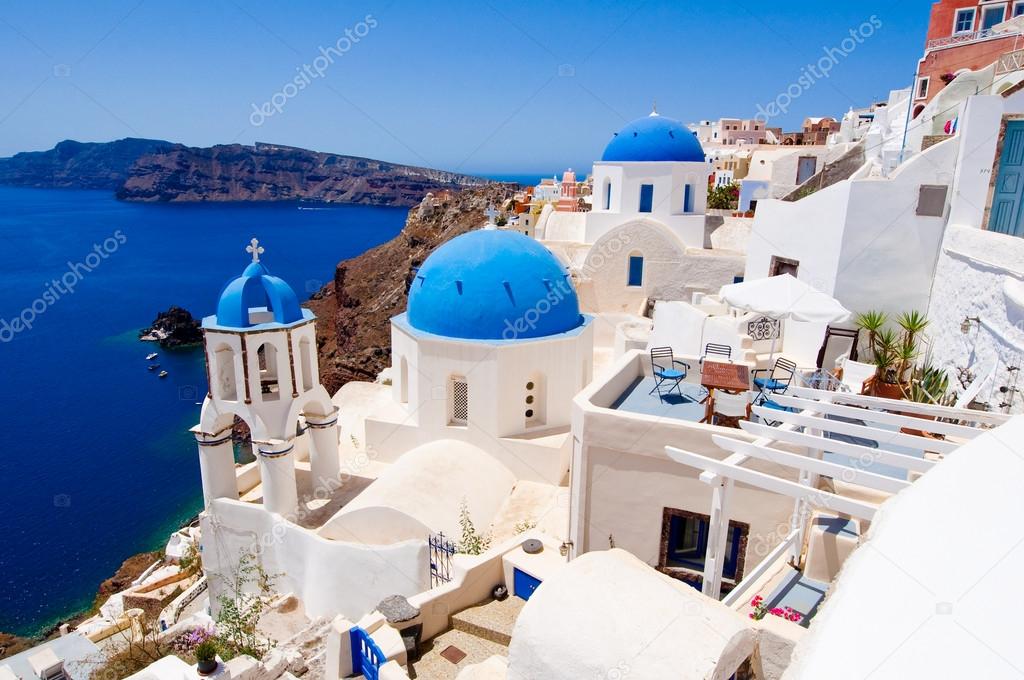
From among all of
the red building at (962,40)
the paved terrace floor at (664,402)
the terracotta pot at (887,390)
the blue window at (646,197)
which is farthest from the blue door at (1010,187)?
the blue window at (646,197)

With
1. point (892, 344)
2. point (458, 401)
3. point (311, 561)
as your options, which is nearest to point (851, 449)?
point (458, 401)

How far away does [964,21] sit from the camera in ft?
84.7

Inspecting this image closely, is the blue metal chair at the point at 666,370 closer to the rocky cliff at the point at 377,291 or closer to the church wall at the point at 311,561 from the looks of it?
the church wall at the point at 311,561

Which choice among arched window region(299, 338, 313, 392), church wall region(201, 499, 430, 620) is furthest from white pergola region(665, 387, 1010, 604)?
arched window region(299, 338, 313, 392)

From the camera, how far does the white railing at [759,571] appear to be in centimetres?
592

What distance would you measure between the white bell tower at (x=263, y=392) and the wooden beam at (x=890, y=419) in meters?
8.51

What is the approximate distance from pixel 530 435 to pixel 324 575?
457 cm

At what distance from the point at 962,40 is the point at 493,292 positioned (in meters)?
22.0

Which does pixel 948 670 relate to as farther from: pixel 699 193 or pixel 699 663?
pixel 699 193

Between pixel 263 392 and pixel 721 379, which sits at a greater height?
pixel 721 379

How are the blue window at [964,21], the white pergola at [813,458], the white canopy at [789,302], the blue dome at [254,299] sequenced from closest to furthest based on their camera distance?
the white pergola at [813,458] → the white canopy at [789,302] → the blue dome at [254,299] → the blue window at [964,21]

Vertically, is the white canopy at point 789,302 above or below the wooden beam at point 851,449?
above

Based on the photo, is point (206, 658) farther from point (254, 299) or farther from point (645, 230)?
point (645, 230)

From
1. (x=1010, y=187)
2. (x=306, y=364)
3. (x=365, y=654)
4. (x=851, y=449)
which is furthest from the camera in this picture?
(x=306, y=364)
